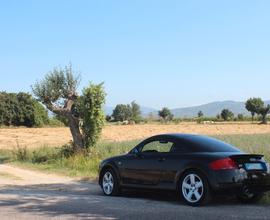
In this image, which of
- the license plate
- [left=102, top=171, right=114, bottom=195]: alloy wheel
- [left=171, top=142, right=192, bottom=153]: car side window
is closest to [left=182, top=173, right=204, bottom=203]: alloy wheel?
[left=171, top=142, right=192, bottom=153]: car side window

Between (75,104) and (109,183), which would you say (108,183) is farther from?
(75,104)

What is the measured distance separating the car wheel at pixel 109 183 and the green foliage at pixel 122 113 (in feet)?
361

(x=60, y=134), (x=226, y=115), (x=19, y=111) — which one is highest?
(x=19, y=111)

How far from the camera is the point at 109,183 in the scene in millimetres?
12938

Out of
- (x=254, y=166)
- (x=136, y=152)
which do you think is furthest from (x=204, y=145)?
(x=136, y=152)

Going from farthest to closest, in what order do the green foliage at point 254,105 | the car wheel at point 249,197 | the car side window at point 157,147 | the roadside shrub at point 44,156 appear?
the green foliage at point 254,105
the roadside shrub at point 44,156
the car side window at point 157,147
the car wheel at point 249,197

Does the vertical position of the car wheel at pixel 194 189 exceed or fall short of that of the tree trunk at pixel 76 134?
it falls short

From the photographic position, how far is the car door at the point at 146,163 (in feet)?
38.2

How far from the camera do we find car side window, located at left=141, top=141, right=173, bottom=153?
470 inches

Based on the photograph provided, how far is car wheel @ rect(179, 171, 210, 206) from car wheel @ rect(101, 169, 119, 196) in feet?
7.45

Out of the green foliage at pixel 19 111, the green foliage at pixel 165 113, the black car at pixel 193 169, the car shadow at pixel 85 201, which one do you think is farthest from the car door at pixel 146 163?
the green foliage at pixel 165 113

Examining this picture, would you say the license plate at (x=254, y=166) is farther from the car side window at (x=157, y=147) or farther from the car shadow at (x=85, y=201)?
the car side window at (x=157, y=147)

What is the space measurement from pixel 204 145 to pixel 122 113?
117895 mm

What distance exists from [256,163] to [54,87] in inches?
596
